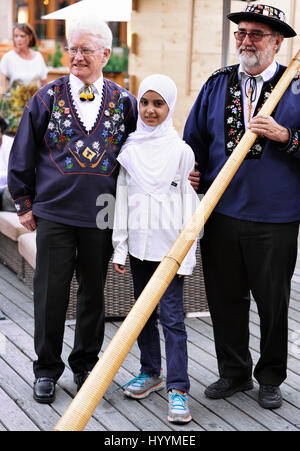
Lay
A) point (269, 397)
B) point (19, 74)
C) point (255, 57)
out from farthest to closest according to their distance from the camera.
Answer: point (19, 74)
point (269, 397)
point (255, 57)

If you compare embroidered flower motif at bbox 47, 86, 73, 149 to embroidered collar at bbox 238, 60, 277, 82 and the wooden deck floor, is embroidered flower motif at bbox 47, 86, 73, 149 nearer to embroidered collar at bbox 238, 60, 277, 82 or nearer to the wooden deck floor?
embroidered collar at bbox 238, 60, 277, 82

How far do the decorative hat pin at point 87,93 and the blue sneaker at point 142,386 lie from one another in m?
1.25

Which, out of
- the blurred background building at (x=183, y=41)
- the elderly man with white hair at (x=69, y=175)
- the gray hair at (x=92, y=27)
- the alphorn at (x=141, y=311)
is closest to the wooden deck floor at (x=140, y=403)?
the elderly man with white hair at (x=69, y=175)

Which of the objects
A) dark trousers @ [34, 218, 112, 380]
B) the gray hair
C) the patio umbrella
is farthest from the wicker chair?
the patio umbrella

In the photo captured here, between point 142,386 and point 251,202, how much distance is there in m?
0.95

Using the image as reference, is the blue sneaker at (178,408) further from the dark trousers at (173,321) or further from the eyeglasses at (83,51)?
the eyeglasses at (83,51)

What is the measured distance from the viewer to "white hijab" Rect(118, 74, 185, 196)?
Result: 2846 mm

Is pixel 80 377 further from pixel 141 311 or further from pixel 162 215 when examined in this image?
pixel 141 311

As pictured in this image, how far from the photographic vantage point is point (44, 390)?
10.00ft

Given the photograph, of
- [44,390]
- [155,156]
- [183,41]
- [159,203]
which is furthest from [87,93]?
[183,41]

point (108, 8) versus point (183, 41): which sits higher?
point (108, 8)

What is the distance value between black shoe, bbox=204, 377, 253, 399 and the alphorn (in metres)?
1.03
